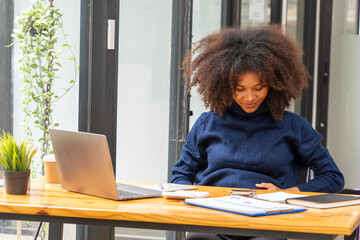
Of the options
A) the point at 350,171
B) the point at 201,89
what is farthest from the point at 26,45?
A: the point at 350,171

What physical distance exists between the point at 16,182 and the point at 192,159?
0.85 m

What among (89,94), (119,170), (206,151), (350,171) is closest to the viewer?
(206,151)

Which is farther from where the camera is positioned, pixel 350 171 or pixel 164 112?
pixel 350 171

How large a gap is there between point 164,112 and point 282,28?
102 centimetres

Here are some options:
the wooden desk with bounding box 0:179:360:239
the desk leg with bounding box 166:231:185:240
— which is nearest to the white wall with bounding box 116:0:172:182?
the desk leg with bounding box 166:231:185:240

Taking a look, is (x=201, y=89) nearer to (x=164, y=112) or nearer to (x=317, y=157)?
(x=317, y=157)

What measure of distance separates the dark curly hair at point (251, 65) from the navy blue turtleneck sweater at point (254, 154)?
0.22 ft

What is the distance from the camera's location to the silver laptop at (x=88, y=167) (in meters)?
1.86

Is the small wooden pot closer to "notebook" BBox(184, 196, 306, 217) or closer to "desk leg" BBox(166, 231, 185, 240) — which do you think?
"notebook" BBox(184, 196, 306, 217)

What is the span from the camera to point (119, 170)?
305 centimetres

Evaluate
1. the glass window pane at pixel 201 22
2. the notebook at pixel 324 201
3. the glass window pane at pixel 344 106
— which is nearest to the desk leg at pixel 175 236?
the glass window pane at pixel 201 22

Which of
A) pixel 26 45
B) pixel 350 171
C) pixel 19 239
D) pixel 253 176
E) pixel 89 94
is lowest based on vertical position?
pixel 350 171

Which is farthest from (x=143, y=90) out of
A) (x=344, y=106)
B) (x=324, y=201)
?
(x=344, y=106)

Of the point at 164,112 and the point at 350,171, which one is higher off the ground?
the point at 164,112
